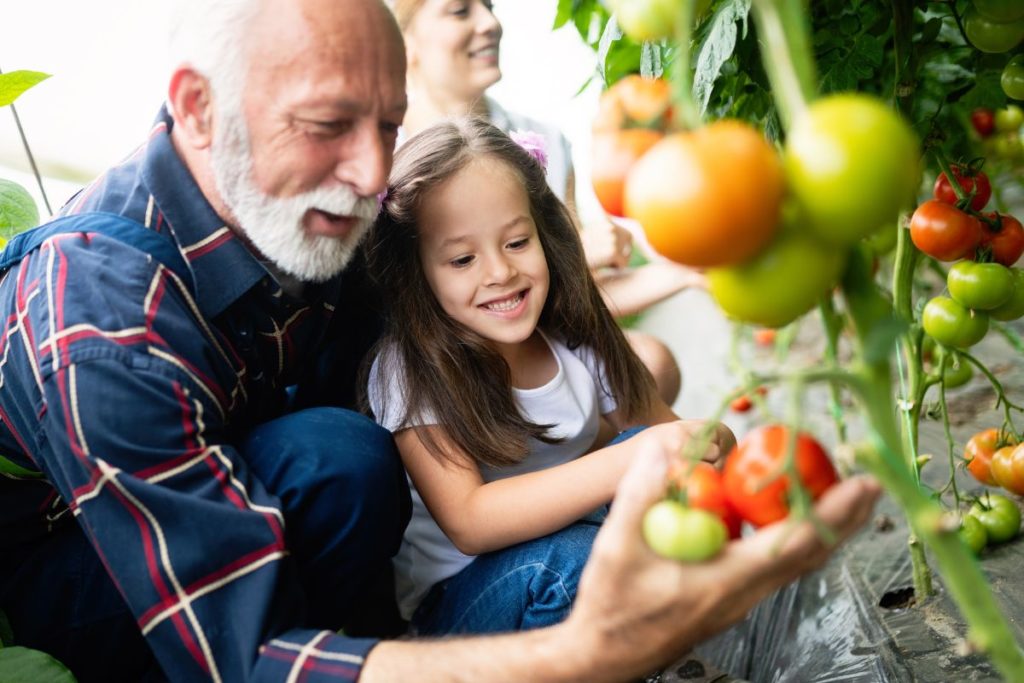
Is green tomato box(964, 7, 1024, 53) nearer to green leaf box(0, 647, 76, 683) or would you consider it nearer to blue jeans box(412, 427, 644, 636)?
blue jeans box(412, 427, 644, 636)

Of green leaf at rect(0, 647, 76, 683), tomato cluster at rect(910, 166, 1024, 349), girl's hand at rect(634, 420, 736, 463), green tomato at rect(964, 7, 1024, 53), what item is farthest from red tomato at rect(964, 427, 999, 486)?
green leaf at rect(0, 647, 76, 683)

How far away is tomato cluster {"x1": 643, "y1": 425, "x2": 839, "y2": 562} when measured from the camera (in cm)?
58

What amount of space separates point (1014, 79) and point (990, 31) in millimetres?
118

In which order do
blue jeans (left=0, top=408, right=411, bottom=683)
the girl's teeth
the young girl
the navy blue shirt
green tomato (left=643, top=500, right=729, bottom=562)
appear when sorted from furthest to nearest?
the girl's teeth, the young girl, blue jeans (left=0, top=408, right=411, bottom=683), the navy blue shirt, green tomato (left=643, top=500, right=729, bottom=562)

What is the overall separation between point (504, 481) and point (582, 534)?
150 millimetres

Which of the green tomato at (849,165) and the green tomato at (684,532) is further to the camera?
the green tomato at (684,532)

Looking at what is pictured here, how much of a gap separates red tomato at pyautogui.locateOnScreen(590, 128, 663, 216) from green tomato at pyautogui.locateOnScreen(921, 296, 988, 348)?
65 cm

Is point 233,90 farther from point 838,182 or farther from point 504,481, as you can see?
point 838,182

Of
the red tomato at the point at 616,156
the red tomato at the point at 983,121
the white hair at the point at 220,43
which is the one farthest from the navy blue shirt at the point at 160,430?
the red tomato at the point at 983,121

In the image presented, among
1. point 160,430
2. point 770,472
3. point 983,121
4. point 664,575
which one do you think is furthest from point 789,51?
point 983,121

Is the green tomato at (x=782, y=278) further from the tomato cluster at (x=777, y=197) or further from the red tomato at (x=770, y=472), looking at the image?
the red tomato at (x=770, y=472)

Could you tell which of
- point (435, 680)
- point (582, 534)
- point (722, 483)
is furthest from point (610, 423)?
point (722, 483)

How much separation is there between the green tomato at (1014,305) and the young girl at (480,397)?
1.28 feet

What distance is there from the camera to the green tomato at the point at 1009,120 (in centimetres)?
145
